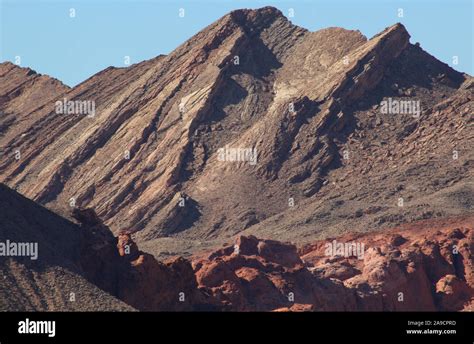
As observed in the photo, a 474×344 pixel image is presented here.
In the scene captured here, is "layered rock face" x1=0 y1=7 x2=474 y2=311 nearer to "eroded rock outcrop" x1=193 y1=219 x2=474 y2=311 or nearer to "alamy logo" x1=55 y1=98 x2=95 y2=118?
"eroded rock outcrop" x1=193 y1=219 x2=474 y2=311

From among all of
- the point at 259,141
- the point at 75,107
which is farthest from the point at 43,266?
the point at 75,107

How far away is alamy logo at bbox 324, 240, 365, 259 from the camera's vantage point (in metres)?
112

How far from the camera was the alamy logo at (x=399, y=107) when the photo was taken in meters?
145

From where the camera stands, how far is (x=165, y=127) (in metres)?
150

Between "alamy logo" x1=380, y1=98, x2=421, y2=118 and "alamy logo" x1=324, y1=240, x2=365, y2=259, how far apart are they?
30412 millimetres

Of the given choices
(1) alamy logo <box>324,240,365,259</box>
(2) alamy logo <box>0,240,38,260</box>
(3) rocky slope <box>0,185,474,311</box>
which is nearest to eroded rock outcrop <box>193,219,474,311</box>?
(3) rocky slope <box>0,185,474,311</box>

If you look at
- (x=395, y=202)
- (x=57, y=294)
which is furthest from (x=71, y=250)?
(x=395, y=202)

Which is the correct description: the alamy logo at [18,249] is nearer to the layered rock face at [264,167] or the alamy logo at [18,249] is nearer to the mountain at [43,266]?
the mountain at [43,266]

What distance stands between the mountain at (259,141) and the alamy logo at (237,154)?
0.15 metres

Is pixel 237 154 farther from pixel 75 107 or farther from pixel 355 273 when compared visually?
pixel 355 273
